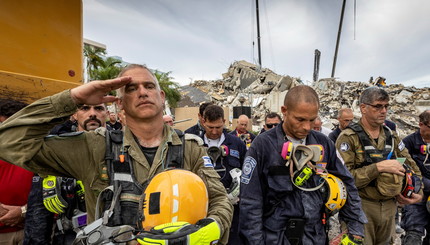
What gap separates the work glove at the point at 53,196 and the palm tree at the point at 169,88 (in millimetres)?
20994

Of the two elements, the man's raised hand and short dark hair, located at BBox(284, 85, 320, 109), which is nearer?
the man's raised hand

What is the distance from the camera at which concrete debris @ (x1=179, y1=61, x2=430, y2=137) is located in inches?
621

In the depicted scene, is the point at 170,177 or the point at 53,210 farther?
the point at 53,210

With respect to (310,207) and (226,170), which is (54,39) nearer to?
(310,207)

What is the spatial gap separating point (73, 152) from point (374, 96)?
3.44 m

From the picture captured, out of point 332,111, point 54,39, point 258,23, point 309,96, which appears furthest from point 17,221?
point 258,23

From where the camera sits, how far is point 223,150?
373 cm

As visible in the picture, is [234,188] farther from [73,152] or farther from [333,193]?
[73,152]

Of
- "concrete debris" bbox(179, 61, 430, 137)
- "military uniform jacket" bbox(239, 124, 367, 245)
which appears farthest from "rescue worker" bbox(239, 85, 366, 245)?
"concrete debris" bbox(179, 61, 430, 137)

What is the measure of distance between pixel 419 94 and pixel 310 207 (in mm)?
22274

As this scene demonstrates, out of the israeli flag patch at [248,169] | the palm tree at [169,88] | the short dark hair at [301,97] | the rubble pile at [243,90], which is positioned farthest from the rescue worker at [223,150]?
the palm tree at [169,88]

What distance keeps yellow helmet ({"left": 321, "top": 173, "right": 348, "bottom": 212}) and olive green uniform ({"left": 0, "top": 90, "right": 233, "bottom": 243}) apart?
0.95 m

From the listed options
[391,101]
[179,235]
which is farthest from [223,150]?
[391,101]

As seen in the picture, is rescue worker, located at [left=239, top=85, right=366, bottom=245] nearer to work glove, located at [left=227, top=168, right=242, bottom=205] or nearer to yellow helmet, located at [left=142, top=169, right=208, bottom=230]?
yellow helmet, located at [left=142, top=169, right=208, bottom=230]
